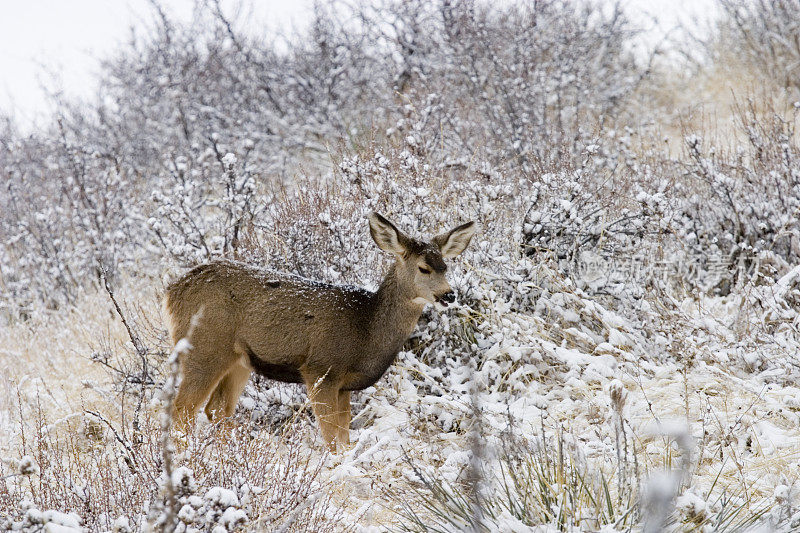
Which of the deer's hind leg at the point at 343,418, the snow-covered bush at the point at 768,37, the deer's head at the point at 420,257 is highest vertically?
the snow-covered bush at the point at 768,37

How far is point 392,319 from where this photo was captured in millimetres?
5418

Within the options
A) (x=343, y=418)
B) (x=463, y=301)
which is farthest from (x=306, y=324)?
(x=463, y=301)

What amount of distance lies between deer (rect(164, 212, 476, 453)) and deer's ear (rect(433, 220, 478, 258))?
15 millimetres

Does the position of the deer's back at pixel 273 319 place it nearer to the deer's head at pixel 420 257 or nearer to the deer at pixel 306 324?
the deer at pixel 306 324

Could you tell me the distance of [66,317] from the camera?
32.4ft

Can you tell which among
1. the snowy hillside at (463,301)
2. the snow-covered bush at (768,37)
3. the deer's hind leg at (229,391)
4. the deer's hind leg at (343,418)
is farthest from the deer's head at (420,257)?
the snow-covered bush at (768,37)

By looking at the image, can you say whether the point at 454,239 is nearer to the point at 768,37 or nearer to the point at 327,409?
the point at 327,409

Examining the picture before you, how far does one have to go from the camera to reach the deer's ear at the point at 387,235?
5246 mm

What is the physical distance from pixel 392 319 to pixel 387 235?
0.54 m

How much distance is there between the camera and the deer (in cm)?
519

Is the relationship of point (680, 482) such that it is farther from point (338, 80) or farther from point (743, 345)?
point (338, 80)

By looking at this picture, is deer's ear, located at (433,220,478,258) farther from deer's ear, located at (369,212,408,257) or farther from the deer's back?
the deer's back

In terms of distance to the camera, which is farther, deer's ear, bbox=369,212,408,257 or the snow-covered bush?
the snow-covered bush

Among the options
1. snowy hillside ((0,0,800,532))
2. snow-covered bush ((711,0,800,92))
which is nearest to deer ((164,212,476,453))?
snowy hillside ((0,0,800,532))
